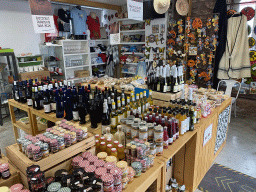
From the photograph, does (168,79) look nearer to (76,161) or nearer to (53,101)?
(53,101)

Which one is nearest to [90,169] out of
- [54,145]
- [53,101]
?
[54,145]

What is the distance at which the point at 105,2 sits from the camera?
609 centimetres

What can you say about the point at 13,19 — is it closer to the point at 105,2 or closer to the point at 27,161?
the point at 105,2

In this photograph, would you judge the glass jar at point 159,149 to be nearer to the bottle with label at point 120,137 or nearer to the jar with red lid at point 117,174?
the bottle with label at point 120,137

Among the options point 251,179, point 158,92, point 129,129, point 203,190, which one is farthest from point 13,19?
point 251,179

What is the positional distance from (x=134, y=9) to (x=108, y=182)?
252cm

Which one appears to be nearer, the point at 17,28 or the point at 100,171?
the point at 100,171

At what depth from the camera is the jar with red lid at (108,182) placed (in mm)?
1053

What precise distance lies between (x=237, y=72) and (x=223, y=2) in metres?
1.83

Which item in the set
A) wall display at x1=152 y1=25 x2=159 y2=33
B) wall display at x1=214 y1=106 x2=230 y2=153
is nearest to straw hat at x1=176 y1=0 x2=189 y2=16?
wall display at x1=152 y1=25 x2=159 y2=33

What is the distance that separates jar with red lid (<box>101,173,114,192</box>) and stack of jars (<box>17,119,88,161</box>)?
1.17ft

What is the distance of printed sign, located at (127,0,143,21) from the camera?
8.85 ft

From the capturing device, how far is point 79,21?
6.09m

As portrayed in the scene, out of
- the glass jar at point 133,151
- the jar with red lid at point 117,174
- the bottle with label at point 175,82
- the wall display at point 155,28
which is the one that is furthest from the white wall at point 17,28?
the jar with red lid at point 117,174
